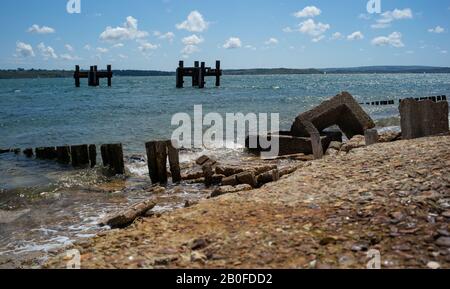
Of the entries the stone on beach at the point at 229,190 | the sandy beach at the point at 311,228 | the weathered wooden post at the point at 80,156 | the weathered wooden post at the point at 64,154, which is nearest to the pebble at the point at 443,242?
the sandy beach at the point at 311,228

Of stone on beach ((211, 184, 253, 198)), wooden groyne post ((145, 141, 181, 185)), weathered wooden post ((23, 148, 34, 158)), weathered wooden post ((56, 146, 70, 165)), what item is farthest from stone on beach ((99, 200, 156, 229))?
weathered wooden post ((23, 148, 34, 158))

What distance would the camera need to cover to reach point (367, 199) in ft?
17.5

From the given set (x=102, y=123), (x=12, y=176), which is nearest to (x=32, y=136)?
(x=102, y=123)

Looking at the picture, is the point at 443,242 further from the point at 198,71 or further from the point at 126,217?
the point at 198,71

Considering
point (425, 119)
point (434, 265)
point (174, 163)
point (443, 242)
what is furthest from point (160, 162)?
point (434, 265)

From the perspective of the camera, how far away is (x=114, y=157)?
12.0 metres

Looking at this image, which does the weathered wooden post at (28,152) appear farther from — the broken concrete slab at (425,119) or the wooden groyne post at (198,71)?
the wooden groyne post at (198,71)

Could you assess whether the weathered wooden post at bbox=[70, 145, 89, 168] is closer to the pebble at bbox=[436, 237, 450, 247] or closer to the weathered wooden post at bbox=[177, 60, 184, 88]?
the pebble at bbox=[436, 237, 450, 247]

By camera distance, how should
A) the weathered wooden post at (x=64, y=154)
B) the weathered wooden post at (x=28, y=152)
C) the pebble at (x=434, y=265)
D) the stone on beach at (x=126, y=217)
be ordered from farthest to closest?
1. the weathered wooden post at (x=28, y=152)
2. the weathered wooden post at (x=64, y=154)
3. the stone on beach at (x=126, y=217)
4. the pebble at (x=434, y=265)

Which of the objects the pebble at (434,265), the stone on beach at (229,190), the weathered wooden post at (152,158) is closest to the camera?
the pebble at (434,265)

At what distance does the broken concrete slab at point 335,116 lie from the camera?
13.1m

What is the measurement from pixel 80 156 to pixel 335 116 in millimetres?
8072

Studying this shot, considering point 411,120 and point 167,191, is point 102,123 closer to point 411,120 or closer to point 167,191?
point 167,191

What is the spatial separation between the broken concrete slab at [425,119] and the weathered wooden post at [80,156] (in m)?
9.15
